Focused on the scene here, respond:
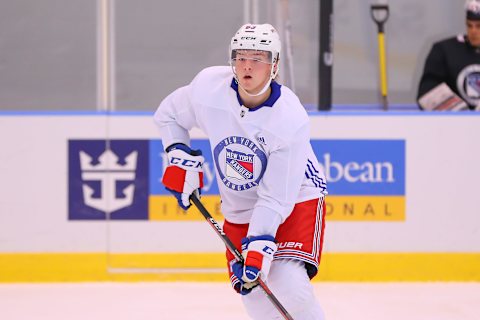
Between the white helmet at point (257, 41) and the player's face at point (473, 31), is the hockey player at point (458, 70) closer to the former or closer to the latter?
the player's face at point (473, 31)

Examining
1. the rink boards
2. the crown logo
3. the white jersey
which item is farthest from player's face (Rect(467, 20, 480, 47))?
the white jersey

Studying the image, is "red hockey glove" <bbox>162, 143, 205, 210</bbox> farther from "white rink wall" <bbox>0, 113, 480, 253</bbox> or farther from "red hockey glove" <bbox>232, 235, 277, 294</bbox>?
"white rink wall" <bbox>0, 113, 480, 253</bbox>

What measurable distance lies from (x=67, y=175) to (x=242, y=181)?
191 cm

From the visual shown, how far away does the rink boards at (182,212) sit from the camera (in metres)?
5.26

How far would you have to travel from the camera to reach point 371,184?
17.4ft

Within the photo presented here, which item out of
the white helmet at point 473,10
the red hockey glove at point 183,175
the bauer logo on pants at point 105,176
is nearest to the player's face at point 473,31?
the white helmet at point 473,10

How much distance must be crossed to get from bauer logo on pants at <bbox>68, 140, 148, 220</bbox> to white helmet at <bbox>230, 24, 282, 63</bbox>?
1936 millimetres

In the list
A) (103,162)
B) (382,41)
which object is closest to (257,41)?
(103,162)

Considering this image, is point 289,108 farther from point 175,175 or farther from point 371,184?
point 371,184

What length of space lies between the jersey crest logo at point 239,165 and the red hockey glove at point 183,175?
0.66ft

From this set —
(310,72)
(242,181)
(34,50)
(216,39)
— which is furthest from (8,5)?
(242,181)

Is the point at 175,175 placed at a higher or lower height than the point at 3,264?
higher

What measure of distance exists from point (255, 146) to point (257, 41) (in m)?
0.32

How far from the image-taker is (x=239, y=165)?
350 centimetres
